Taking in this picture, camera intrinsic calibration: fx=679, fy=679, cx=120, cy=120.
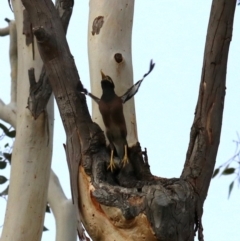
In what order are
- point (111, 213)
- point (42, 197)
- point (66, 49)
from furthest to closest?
point (42, 197) → point (66, 49) → point (111, 213)

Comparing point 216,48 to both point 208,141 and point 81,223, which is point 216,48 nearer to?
point 208,141

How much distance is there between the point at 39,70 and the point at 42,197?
0.41 m

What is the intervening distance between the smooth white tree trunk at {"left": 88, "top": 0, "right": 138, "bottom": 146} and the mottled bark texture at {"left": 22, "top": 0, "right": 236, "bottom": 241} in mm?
168

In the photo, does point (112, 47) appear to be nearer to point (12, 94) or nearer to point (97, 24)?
point (97, 24)

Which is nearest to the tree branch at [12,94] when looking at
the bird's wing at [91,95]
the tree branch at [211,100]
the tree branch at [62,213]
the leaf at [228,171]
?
the tree branch at [62,213]

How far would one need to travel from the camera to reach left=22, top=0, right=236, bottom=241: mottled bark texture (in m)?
1.50

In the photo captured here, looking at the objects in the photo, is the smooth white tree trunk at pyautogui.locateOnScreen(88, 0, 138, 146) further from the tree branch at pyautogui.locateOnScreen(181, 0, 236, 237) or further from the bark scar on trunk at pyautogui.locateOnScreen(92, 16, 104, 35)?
the tree branch at pyautogui.locateOnScreen(181, 0, 236, 237)

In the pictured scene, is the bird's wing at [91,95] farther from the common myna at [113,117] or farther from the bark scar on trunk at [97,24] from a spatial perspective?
the bark scar on trunk at [97,24]

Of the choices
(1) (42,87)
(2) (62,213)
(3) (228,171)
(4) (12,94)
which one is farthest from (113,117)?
(4) (12,94)

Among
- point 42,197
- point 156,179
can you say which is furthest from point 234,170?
point 156,179

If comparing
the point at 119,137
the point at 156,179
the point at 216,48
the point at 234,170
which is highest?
the point at 234,170

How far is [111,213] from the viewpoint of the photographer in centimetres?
154

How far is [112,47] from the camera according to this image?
1.88 metres

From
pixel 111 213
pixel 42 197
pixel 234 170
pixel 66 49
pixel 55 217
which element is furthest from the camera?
pixel 55 217
